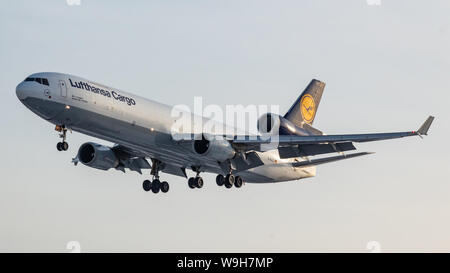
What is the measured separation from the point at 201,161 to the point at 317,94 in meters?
17.4

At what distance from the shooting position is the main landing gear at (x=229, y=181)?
181 feet

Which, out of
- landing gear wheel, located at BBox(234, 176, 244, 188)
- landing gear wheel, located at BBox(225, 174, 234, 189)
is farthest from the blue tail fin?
landing gear wheel, located at BBox(225, 174, 234, 189)

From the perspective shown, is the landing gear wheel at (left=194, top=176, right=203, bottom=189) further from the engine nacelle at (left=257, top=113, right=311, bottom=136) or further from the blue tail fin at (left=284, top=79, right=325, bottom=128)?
the blue tail fin at (left=284, top=79, right=325, bottom=128)

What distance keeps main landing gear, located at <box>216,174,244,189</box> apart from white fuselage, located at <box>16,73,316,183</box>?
173 centimetres

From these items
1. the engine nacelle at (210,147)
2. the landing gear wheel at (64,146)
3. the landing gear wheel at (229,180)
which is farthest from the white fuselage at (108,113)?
the landing gear wheel at (229,180)

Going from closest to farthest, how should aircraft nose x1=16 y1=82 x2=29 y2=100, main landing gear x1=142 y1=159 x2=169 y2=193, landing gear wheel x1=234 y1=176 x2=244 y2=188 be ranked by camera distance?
1. aircraft nose x1=16 y1=82 x2=29 y2=100
2. landing gear wheel x1=234 y1=176 x2=244 y2=188
3. main landing gear x1=142 y1=159 x2=169 y2=193

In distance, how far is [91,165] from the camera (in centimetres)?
5716

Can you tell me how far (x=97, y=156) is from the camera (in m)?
56.9

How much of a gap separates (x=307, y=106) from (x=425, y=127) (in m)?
21.8

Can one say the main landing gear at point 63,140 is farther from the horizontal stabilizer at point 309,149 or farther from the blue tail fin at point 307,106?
the blue tail fin at point 307,106

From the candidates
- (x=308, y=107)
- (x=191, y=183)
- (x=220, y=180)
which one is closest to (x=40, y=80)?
(x=191, y=183)

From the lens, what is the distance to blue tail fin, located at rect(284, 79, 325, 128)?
6462 cm
